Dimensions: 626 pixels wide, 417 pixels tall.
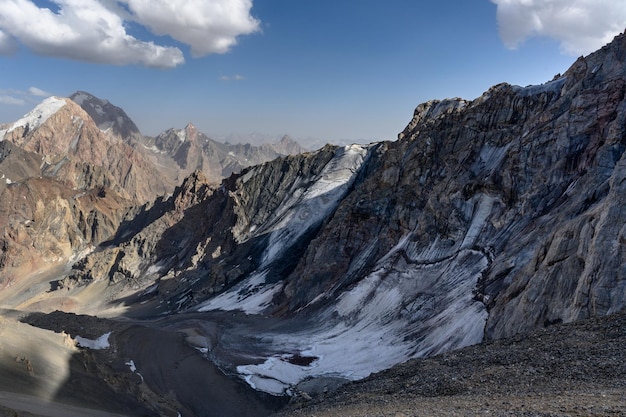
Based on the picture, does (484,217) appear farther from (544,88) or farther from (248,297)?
(248,297)

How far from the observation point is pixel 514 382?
1359 centimetres

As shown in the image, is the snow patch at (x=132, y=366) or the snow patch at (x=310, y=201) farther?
the snow patch at (x=310, y=201)

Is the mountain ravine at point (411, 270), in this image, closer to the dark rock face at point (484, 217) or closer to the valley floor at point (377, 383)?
the dark rock face at point (484, 217)

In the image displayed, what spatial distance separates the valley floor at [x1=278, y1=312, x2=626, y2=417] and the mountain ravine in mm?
4753

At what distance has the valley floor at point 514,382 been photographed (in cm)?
1106

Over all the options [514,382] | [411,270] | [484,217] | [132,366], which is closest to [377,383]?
[514,382]

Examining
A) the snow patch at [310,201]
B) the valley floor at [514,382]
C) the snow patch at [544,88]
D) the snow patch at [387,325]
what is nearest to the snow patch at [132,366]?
the snow patch at [387,325]

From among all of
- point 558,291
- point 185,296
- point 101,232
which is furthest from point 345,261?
point 101,232

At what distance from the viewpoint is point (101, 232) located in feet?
439

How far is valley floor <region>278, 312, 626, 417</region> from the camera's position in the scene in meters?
11.1

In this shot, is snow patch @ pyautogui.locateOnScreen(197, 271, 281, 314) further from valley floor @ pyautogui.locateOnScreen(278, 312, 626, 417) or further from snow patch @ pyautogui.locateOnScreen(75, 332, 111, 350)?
valley floor @ pyautogui.locateOnScreen(278, 312, 626, 417)

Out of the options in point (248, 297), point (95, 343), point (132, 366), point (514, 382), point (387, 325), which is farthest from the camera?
point (248, 297)

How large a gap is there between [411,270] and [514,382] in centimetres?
3249

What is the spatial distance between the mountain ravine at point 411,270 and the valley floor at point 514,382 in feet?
15.6
